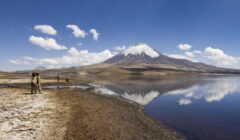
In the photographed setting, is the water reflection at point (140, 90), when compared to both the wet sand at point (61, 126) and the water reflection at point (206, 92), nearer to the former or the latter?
the water reflection at point (206, 92)

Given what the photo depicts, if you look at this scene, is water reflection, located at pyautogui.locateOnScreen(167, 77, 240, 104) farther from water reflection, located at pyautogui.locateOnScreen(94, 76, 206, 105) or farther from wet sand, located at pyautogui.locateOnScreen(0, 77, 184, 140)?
wet sand, located at pyautogui.locateOnScreen(0, 77, 184, 140)

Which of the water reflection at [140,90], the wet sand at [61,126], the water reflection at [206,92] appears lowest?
the water reflection at [206,92]

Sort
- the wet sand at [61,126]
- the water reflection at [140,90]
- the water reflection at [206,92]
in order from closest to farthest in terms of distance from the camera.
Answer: the wet sand at [61,126], the water reflection at [206,92], the water reflection at [140,90]

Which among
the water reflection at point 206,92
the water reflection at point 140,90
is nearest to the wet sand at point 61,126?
the water reflection at point 140,90

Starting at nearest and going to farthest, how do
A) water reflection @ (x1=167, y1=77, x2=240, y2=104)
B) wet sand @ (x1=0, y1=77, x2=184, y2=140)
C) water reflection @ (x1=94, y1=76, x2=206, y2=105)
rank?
wet sand @ (x1=0, y1=77, x2=184, y2=140), water reflection @ (x1=167, y1=77, x2=240, y2=104), water reflection @ (x1=94, y1=76, x2=206, y2=105)

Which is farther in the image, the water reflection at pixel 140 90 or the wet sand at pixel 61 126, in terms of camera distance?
the water reflection at pixel 140 90

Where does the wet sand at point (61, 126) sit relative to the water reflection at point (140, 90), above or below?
above

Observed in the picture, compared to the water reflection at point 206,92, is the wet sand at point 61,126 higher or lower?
higher

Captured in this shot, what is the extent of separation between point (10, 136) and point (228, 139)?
24.1 metres

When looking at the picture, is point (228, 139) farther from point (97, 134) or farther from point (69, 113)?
point (69, 113)

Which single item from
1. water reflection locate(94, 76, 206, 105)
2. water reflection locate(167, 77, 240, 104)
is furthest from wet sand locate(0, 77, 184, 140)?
water reflection locate(167, 77, 240, 104)

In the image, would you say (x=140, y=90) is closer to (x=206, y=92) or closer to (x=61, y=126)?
(x=206, y=92)

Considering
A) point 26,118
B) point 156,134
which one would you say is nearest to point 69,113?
point 26,118

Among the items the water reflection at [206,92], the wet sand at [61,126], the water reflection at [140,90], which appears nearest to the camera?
the wet sand at [61,126]
